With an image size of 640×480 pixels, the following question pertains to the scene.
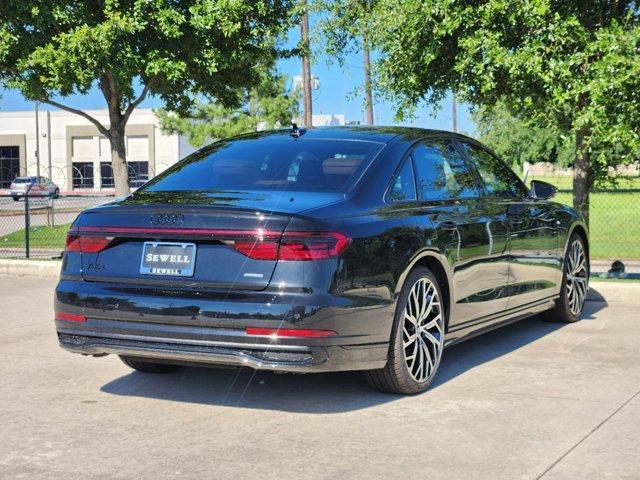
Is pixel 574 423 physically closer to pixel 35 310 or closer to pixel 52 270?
pixel 35 310

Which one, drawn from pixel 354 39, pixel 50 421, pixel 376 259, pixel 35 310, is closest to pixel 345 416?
pixel 376 259

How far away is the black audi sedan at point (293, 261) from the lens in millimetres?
4957

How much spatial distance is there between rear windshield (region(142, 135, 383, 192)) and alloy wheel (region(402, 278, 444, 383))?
2.81 ft

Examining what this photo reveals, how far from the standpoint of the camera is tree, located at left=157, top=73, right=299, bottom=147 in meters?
38.8

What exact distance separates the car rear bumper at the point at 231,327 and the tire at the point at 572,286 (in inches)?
139

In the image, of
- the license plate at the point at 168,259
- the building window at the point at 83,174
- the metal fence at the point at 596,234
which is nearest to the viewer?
the license plate at the point at 168,259

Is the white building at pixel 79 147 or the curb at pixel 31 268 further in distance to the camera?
the white building at pixel 79 147

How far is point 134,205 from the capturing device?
5.41 metres

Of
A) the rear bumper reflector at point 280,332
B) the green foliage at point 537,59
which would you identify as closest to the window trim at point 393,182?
the rear bumper reflector at point 280,332

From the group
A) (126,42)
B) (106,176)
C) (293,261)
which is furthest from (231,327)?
(106,176)

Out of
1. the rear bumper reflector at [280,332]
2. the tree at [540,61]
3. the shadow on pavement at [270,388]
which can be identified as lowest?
the shadow on pavement at [270,388]

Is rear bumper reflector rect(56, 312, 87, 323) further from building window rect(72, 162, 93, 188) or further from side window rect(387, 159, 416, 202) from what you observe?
building window rect(72, 162, 93, 188)

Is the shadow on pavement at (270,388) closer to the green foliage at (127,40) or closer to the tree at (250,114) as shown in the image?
the green foliage at (127,40)

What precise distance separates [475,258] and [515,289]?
86cm
